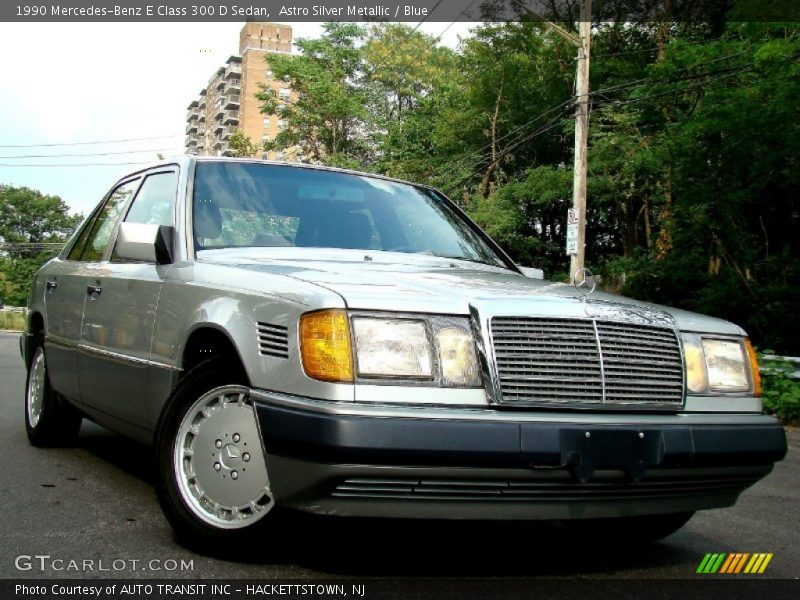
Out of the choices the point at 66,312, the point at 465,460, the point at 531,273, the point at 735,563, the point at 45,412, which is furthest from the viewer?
the point at 45,412

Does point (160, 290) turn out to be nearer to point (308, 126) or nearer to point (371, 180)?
point (371, 180)

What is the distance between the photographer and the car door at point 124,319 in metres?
4.35

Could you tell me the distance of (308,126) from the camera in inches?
1923

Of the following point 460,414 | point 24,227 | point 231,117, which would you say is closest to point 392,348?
point 460,414

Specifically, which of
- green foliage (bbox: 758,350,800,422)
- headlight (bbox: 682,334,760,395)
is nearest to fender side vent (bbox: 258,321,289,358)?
headlight (bbox: 682,334,760,395)

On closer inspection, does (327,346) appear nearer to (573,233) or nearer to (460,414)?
(460,414)

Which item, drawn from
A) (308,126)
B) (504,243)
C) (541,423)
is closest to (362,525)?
(541,423)

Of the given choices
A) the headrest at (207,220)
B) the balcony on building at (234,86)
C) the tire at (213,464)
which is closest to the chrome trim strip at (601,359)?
the tire at (213,464)

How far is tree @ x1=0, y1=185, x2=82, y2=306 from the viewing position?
290 ft

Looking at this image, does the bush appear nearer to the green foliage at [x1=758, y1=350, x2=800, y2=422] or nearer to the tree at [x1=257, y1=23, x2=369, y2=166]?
the tree at [x1=257, y1=23, x2=369, y2=166]

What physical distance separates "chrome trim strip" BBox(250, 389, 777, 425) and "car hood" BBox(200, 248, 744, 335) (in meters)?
0.34

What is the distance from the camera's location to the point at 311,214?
4.60m

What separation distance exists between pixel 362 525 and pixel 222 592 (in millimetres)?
1202

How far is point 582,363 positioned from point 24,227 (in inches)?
3753
